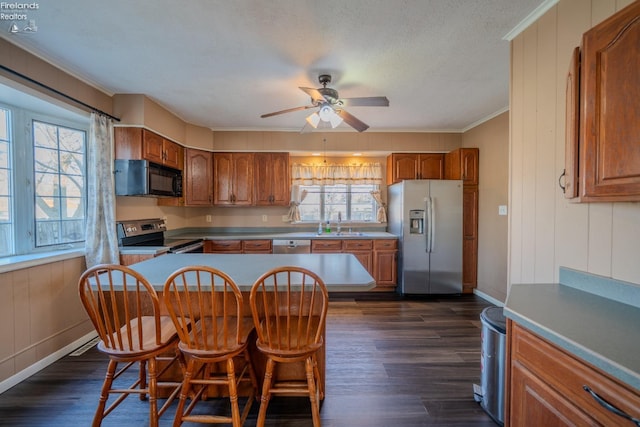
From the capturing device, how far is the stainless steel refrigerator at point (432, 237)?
13.1 feet

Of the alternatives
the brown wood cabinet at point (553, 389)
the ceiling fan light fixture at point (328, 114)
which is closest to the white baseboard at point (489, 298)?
the brown wood cabinet at point (553, 389)

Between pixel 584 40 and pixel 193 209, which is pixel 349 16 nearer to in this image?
pixel 584 40

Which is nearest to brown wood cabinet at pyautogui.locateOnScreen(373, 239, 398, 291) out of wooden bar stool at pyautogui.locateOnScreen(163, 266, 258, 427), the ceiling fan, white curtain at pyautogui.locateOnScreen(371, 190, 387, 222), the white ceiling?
white curtain at pyautogui.locateOnScreen(371, 190, 387, 222)

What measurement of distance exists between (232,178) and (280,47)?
268 centimetres

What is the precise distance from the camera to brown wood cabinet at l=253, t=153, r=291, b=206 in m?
4.46

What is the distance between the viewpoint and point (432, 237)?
3.99 metres

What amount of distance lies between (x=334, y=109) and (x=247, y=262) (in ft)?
5.18

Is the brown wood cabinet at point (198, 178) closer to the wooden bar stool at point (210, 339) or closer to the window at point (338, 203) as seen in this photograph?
the window at point (338, 203)

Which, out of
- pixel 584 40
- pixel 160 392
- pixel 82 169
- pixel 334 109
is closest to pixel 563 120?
pixel 584 40

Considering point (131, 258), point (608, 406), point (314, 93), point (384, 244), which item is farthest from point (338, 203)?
point (608, 406)

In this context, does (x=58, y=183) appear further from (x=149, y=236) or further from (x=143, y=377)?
(x=143, y=377)

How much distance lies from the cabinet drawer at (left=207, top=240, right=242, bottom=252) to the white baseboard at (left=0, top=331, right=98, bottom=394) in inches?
67.0

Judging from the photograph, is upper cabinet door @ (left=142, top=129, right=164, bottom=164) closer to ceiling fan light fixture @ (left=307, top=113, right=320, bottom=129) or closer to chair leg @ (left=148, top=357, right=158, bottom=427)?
ceiling fan light fixture @ (left=307, top=113, right=320, bottom=129)

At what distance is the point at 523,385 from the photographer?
1145mm
